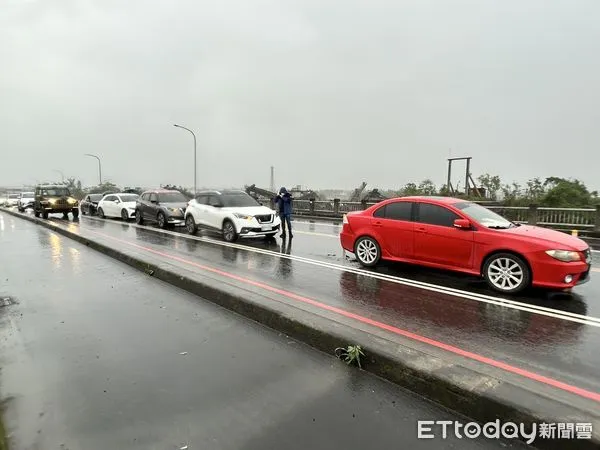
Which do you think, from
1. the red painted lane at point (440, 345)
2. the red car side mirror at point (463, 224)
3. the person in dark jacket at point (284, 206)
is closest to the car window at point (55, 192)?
the person in dark jacket at point (284, 206)

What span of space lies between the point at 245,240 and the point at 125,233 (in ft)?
17.6

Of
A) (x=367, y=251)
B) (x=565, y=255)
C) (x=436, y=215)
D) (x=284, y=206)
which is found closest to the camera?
(x=565, y=255)

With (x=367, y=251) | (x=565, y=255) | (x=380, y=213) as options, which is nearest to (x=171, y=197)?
(x=367, y=251)

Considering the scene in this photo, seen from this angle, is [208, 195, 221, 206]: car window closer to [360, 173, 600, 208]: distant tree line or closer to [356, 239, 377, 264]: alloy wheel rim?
[356, 239, 377, 264]: alloy wheel rim

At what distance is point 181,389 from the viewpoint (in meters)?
3.45

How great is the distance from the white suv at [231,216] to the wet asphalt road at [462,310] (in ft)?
8.49

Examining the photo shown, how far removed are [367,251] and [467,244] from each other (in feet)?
7.13

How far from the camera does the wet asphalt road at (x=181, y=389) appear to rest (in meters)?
2.82

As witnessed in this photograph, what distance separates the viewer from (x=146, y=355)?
13.6ft

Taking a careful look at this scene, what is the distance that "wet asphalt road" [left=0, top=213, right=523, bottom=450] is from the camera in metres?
2.82

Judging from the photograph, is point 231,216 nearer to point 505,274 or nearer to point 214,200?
point 214,200

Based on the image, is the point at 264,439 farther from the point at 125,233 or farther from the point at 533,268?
the point at 125,233

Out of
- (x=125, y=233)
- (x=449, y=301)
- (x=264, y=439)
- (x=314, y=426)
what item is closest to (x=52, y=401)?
(x=264, y=439)

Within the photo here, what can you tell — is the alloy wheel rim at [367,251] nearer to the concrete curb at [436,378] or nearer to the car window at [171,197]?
the concrete curb at [436,378]
